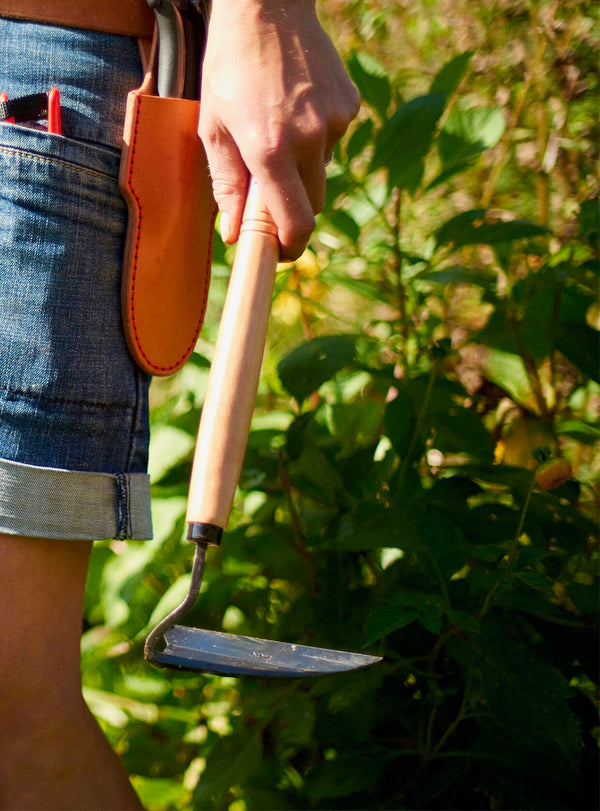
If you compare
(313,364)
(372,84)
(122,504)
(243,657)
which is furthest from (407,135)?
(243,657)

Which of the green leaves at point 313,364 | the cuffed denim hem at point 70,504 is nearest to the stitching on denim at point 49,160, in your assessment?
the cuffed denim hem at point 70,504

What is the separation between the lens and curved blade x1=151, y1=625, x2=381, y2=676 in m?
0.72

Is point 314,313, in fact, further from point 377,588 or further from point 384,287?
point 377,588

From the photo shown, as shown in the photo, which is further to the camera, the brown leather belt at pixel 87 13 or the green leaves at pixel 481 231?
the green leaves at pixel 481 231

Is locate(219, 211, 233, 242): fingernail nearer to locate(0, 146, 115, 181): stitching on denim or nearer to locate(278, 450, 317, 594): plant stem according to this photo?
locate(0, 146, 115, 181): stitching on denim

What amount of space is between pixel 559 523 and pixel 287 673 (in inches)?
22.9

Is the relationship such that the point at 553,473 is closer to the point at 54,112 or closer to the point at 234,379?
the point at 234,379

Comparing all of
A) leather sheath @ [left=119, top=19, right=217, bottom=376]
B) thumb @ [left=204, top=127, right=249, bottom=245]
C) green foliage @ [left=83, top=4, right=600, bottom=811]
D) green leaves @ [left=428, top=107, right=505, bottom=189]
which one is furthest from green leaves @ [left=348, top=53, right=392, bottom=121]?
thumb @ [left=204, top=127, right=249, bottom=245]

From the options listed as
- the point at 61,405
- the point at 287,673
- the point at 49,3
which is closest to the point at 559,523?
the point at 287,673

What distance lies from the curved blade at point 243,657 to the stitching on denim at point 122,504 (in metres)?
0.14

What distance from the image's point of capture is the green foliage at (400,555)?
1.09 m

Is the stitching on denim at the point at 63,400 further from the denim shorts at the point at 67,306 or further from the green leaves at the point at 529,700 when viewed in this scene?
the green leaves at the point at 529,700

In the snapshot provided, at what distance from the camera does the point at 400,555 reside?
1312 mm

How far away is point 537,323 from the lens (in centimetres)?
135
